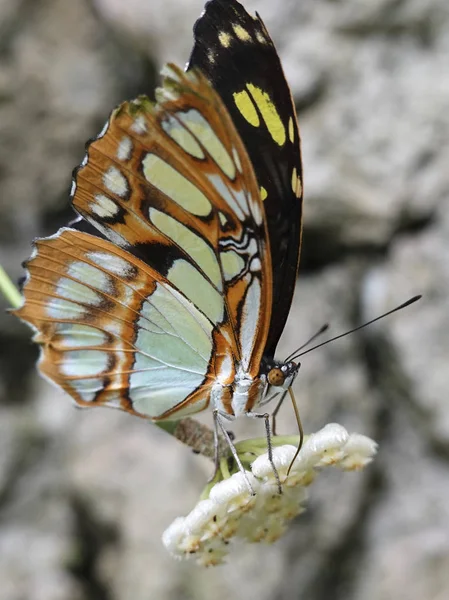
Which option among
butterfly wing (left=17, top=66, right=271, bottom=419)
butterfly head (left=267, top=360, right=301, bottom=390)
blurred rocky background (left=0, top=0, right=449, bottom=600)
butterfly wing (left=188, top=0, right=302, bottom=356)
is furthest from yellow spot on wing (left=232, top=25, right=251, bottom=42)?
blurred rocky background (left=0, top=0, right=449, bottom=600)

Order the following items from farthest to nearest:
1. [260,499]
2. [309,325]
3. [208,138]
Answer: [309,325] < [260,499] < [208,138]

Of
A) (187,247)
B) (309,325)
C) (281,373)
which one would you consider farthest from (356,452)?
(309,325)

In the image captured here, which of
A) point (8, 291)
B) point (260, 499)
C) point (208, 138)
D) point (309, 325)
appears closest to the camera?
point (208, 138)

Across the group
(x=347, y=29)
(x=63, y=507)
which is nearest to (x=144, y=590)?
(x=63, y=507)

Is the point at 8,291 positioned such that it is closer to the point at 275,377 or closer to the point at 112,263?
the point at 112,263

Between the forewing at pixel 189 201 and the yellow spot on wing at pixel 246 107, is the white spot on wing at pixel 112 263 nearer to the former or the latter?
the forewing at pixel 189 201

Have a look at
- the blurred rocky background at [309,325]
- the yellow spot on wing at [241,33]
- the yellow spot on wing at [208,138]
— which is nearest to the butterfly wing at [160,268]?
the yellow spot on wing at [208,138]
